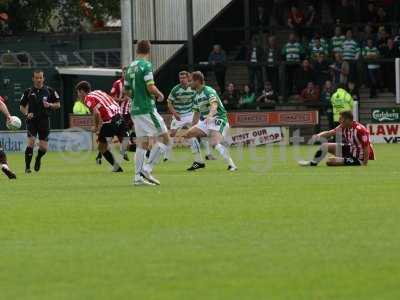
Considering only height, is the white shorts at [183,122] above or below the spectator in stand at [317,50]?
below

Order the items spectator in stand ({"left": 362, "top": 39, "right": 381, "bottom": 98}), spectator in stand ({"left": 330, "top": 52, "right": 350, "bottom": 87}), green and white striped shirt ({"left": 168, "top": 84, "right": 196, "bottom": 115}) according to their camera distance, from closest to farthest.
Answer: green and white striped shirt ({"left": 168, "top": 84, "right": 196, "bottom": 115}) → spectator in stand ({"left": 330, "top": 52, "right": 350, "bottom": 87}) → spectator in stand ({"left": 362, "top": 39, "right": 381, "bottom": 98})

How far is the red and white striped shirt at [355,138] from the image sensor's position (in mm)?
25172

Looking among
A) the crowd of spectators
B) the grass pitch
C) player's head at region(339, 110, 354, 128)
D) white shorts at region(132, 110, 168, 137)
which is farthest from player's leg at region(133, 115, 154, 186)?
the crowd of spectators

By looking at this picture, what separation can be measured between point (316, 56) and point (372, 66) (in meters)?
1.86

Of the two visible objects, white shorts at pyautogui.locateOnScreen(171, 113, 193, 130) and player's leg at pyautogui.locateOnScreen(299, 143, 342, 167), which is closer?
player's leg at pyautogui.locateOnScreen(299, 143, 342, 167)

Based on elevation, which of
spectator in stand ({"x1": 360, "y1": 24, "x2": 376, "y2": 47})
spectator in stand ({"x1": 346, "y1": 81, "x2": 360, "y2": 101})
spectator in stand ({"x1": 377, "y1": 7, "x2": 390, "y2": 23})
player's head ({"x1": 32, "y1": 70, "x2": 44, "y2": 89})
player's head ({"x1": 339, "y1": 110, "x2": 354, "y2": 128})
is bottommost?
spectator in stand ({"x1": 346, "y1": 81, "x2": 360, "y2": 101})

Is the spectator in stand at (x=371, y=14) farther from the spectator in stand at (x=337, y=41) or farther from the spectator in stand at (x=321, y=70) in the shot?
the spectator in stand at (x=321, y=70)

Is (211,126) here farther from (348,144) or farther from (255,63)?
(255,63)

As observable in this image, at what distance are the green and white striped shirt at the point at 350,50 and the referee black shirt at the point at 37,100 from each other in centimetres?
1797

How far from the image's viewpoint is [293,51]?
Result: 44750mm

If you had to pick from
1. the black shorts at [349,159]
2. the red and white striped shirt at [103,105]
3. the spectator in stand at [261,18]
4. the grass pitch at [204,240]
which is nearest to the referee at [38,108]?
the red and white striped shirt at [103,105]

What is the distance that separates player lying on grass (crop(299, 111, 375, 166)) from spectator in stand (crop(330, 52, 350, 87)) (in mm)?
17113

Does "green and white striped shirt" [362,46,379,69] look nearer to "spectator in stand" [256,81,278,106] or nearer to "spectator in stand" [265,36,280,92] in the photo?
"spectator in stand" [265,36,280,92]

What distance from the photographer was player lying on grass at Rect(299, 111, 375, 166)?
25.2 metres
